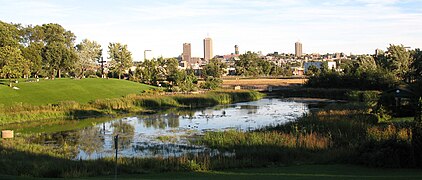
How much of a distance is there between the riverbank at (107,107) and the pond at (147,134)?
4.51 meters

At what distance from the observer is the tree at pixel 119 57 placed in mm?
98312

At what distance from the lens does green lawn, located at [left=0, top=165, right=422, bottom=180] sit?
44.5 feet

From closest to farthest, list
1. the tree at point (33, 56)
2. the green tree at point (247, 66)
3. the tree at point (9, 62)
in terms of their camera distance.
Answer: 1. the tree at point (9, 62)
2. the tree at point (33, 56)
3. the green tree at point (247, 66)

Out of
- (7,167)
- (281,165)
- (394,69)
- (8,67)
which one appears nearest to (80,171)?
(7,167)

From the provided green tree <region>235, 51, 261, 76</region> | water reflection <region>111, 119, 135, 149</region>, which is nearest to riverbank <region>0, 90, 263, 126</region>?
water reflection <region>111, 119, 135, 149</region>

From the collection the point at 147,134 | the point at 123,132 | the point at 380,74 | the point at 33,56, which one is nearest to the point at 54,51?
the point at 33,56

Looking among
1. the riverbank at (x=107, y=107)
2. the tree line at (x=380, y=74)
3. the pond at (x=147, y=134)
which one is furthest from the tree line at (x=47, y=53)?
the tree line at (x=380, y=74)

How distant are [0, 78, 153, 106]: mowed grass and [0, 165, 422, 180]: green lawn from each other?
1174 inches

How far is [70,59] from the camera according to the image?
82.1 m

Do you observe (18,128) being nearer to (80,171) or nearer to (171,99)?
(80,171)

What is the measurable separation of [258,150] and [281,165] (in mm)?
2635

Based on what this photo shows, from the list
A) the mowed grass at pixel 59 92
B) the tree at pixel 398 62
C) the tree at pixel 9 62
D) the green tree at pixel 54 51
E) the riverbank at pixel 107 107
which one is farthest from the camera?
the green tree at pixel 54 51

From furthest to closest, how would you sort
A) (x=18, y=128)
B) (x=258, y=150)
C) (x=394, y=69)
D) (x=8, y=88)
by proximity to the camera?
(x=394, y=69) < (x=8, y=88) < (x=18, y=128) < (x=258, y=150)

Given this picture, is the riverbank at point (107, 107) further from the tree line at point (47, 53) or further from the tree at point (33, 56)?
the tree at point (33, 56)
